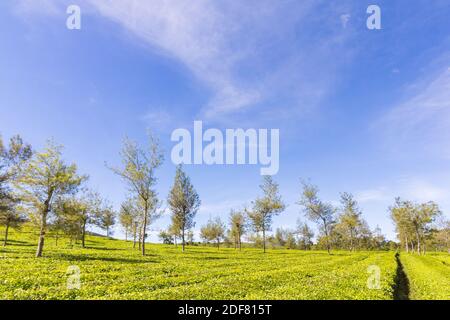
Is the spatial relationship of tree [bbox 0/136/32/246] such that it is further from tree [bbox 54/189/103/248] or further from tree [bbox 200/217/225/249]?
tree [bbox 200/217/225/249]

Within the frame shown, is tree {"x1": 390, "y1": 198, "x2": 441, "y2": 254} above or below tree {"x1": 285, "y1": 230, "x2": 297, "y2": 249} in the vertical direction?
above

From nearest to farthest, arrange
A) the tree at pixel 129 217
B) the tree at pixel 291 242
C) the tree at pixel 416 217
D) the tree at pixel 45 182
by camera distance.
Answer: the tree at pixel 45 182 < the tree at pixel 129 217 < the tree at pixel 416 217 < the tree at pixel 291 242

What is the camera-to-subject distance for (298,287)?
1559 cm

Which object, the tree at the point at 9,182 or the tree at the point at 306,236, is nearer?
the tree at the point at 9,182

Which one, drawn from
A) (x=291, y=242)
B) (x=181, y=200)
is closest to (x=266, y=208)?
(x=181, y=200)

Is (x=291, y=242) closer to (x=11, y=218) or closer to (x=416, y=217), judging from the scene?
(x=416, y=217)

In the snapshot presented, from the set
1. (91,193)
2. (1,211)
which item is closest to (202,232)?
(91,193)

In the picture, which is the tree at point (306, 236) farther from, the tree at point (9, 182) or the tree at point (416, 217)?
the tree at point (9, 182)

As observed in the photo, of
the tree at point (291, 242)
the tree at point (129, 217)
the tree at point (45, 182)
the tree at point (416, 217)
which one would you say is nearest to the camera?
the tree at point (45, 182)

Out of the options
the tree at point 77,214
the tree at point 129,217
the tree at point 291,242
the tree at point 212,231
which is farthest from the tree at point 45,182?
the tree at point 291,242

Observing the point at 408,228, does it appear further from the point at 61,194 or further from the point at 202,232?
the point at 61,194

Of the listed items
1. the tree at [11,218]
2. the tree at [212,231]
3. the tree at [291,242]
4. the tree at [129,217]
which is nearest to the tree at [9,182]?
the tree at [11,218]

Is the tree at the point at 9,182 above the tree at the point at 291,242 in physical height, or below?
above

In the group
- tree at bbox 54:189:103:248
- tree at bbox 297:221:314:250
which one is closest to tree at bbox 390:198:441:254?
tree at bbox 297:221:314:250
